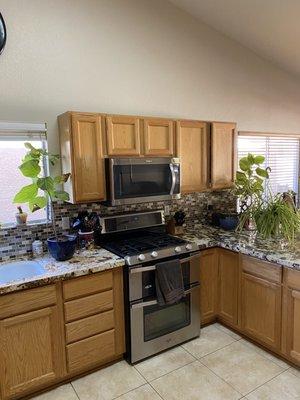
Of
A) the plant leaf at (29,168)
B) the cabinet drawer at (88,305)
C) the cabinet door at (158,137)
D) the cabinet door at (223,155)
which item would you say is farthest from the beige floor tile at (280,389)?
the plant leaf at (29,168)

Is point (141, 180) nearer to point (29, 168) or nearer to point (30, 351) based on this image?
point (29, 168)

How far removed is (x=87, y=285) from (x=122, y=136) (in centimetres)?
126

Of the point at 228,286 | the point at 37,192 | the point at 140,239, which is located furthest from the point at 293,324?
the point at 37,192

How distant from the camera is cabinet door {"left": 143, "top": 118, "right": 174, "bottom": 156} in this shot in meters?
2.74

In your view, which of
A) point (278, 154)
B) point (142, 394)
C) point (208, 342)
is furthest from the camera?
point (278, 154)

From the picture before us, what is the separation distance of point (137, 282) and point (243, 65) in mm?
2851

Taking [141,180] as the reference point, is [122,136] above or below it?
above

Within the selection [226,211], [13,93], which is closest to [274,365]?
[226,211]

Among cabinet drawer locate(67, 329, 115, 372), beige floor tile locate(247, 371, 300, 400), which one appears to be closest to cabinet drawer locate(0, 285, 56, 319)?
cabinet drawer locate(67, 329, 115, 372)

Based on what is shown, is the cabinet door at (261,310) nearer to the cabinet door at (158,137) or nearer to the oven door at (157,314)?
the oven door at (157,314)

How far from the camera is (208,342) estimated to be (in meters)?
2.72

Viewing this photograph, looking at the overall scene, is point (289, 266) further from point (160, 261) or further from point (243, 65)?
point (243, 65)

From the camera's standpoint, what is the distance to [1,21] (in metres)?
2.29

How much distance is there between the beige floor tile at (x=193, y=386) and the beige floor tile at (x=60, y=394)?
579 mm
